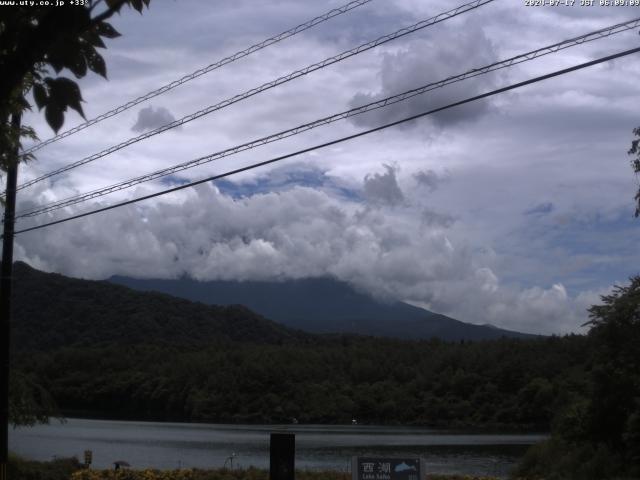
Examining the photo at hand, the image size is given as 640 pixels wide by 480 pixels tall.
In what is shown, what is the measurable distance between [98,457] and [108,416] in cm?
5162

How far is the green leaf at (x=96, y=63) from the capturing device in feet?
14.2

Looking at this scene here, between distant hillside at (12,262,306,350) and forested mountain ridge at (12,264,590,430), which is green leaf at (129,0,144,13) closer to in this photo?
forested mountain ridge at (12,264,590,430)

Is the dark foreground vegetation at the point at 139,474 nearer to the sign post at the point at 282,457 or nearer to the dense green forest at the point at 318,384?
the sign post at the point at 282,457

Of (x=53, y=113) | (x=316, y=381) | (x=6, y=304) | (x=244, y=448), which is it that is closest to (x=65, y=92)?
(x=53, y=113)

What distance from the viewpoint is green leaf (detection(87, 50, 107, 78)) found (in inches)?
170

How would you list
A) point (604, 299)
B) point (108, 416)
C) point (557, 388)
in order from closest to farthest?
point (604, 299)
point (557, 388)
point (108, 416)

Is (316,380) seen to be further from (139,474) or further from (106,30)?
(106,30)

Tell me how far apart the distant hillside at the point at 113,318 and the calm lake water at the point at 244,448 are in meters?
44.6

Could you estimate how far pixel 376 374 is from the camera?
97.4 metres

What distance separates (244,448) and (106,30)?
4655 centimetres

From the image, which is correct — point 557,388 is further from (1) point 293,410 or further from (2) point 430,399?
(1) point 293,410

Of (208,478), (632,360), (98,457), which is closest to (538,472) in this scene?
(632,360)

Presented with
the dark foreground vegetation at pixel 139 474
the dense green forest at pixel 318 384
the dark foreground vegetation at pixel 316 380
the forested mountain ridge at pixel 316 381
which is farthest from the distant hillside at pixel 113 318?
the dark foreground vegetation at pixel 139 474

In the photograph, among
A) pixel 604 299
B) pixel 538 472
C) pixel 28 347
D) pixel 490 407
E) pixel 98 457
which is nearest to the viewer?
pixel 604 299
